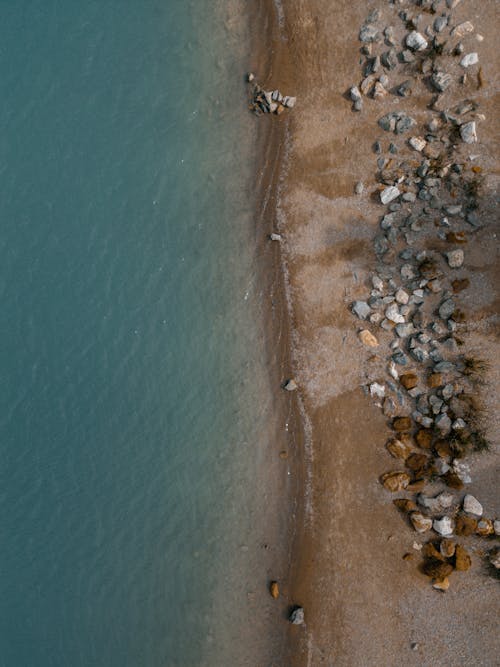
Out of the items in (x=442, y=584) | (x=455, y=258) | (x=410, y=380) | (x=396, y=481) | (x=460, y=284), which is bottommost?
(x=442, y=584)

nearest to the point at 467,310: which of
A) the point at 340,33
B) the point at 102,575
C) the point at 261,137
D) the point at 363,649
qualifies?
the point at 261,137

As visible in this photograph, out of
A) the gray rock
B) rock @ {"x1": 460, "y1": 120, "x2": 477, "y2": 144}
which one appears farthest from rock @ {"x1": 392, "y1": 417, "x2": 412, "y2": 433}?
rock @ {"x1": 460, "y1": 120, "x2": 477, "y2": 144}

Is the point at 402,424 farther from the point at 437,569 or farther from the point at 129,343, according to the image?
the point at 129,343

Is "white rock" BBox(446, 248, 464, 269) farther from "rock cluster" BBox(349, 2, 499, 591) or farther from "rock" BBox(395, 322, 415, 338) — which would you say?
"rock" BBox(395, 322, 415, 338)

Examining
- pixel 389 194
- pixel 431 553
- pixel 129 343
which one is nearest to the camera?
pixel 431 553

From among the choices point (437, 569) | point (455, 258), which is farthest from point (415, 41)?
point (437, 569)

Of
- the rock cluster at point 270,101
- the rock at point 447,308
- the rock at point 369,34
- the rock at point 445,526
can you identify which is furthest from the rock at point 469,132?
the rock at point 445,526

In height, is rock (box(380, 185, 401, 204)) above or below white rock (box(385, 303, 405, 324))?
above
